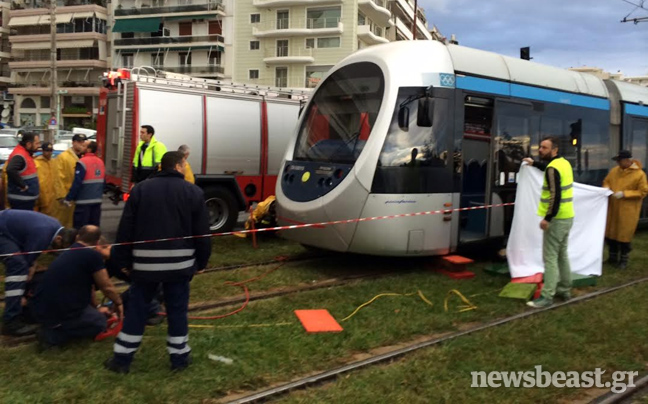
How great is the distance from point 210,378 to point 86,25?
61.7 m

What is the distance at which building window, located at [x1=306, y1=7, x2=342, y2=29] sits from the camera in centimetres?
4709

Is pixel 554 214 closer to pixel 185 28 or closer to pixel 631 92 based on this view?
pixel 631 92

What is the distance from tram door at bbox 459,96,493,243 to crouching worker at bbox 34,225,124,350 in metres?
4.99

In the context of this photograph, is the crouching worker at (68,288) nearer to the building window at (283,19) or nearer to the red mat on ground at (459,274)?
the red mat on ground at (459,274)

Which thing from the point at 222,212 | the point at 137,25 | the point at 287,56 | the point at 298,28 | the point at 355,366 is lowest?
the point at 355,366

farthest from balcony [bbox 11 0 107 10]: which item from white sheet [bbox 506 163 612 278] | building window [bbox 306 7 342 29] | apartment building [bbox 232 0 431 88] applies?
white sheet [bbox 506 163 612 278]

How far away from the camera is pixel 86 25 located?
5728cm

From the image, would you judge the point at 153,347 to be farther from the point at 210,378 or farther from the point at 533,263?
the point at 533,263

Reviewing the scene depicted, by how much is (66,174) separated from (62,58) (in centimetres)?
5861

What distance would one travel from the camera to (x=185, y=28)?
5309 cm

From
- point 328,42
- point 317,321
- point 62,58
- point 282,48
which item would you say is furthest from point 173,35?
point 317,321

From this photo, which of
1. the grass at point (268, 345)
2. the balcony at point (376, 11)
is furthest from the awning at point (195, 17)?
the grass at point (268, 345)

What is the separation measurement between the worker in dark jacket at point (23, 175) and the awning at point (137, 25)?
49.8 metres

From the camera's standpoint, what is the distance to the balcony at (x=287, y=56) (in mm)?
47875
